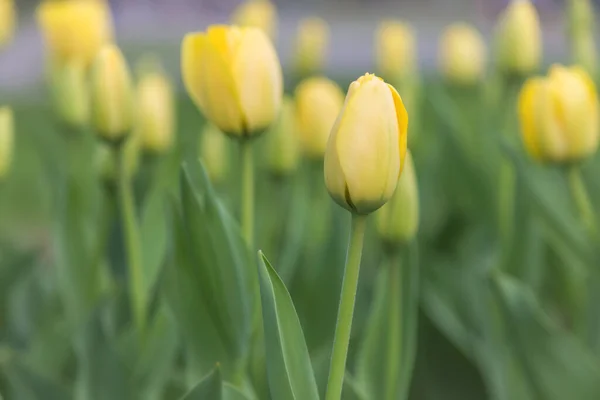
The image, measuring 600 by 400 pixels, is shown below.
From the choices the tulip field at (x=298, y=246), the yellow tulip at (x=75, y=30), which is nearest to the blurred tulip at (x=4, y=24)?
the tulip field at (x=298, y=246)

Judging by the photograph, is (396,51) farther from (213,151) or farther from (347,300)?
(347,300)

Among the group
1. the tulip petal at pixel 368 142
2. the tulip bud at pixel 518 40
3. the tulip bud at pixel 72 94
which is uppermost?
the tulip petal at pixel 368 142

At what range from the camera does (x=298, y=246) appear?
855mm

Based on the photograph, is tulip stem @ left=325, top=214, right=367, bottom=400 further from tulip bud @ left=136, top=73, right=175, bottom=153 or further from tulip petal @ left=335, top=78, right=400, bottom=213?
tulip bud @ left=136, top=73, right=175, bottom=153

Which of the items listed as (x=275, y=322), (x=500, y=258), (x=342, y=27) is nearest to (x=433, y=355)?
(x=500, y=258)

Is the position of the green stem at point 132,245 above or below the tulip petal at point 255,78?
below

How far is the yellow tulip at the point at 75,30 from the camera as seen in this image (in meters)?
1.03

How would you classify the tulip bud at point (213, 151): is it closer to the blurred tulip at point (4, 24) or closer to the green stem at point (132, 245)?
the green stem at point (132, 245)

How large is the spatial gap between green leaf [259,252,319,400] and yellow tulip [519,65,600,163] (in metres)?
0.36

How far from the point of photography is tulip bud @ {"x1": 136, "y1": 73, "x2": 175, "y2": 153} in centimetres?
88

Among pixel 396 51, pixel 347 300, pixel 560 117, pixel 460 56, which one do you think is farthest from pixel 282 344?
pixel 460 56

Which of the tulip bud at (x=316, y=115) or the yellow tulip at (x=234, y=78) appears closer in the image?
the yellow tulip at (x=234, y=78)

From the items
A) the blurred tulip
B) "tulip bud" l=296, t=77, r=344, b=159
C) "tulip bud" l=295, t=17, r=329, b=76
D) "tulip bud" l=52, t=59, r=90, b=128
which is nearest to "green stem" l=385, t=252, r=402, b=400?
"tulip bud" l=296, t=77, r=344, b=159

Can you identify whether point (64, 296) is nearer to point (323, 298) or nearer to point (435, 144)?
point (323, 298)
